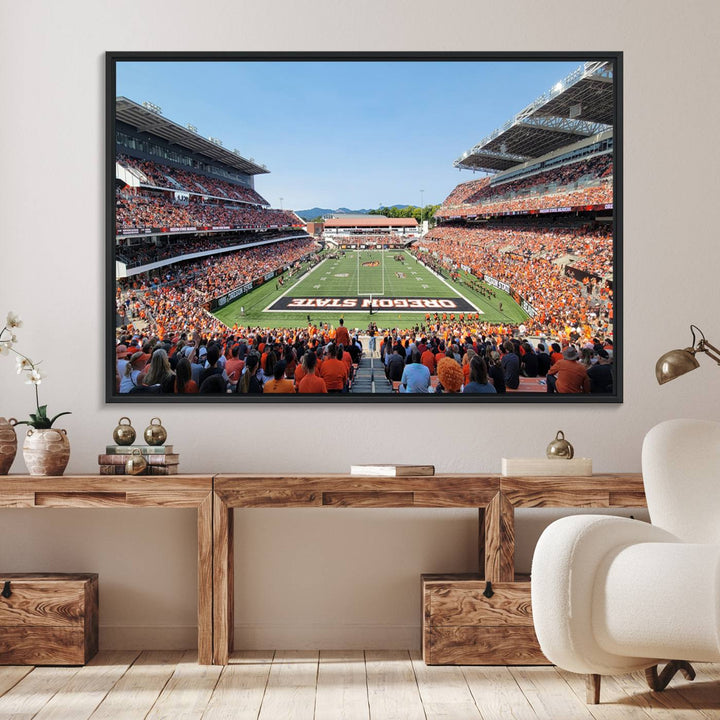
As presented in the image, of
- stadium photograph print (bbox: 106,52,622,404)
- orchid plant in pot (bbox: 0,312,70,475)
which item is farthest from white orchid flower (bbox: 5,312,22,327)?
stadium photograph print (bbox: 106,52,622,404)

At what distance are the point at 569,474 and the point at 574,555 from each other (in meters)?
0.79

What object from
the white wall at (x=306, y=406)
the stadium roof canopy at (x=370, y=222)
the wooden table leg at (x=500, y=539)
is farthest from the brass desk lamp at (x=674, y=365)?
the stadium roof canopy at (x=370, y=222)

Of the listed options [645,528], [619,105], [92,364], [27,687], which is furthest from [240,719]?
[619,105]

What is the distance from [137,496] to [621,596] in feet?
6.01

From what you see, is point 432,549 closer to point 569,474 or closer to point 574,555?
point 569,474

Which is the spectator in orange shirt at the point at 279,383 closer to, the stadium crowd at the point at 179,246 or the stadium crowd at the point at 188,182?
the stadium crowd at the point at 179,246

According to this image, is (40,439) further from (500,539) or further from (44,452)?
(500,539)

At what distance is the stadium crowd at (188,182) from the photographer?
378cm

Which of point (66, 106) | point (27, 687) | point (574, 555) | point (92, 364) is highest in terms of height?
point (66, 106)

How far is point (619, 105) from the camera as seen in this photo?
12.3ft

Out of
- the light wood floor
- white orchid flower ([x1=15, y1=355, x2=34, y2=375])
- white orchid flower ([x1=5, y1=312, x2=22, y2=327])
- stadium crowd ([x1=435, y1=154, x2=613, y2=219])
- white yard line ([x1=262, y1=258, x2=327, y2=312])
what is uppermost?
stadium crowd ([x1=435, y1=154, x2=613, y2=219])

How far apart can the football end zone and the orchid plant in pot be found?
1.02 meters

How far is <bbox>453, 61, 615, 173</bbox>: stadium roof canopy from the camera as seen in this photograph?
376 centimetres

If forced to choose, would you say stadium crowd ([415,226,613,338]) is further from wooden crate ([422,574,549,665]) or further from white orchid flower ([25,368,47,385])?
white orchid flower ([25,368,47,385])
